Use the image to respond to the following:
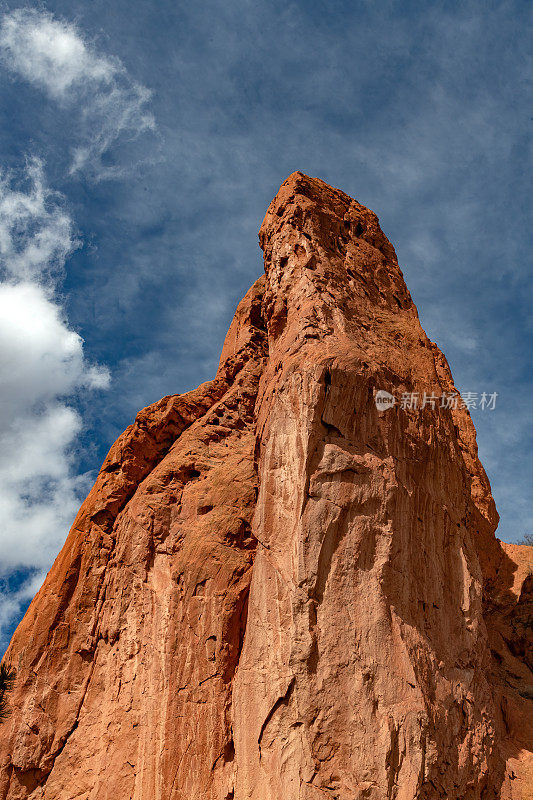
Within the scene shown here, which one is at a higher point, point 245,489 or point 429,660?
point 245,489

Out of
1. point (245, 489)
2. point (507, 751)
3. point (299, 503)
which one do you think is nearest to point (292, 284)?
point (245, 489)

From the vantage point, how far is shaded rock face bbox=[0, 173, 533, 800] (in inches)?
394

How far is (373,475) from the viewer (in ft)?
38.1

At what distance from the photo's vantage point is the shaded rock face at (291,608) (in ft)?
32.8

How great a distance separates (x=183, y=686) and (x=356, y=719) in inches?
141

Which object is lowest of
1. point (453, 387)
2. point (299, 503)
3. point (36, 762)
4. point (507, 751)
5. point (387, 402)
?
point (36, 762)

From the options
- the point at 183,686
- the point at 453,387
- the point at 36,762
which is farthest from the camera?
the point at 453,387

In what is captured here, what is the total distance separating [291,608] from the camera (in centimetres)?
1045

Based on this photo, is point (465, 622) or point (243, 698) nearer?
point (243, 698)

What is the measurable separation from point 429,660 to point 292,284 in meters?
9.30

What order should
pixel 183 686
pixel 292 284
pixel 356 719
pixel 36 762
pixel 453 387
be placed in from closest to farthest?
1. pixel 356 719
2. pixel 183 686
3. pixel 36 762
4. pixel 292 284
5. pixel 453 387

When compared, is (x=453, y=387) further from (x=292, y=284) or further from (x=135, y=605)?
(x=135, y=605)

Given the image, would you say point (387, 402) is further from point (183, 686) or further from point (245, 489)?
point (183, 686)

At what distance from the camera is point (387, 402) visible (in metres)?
12.8
